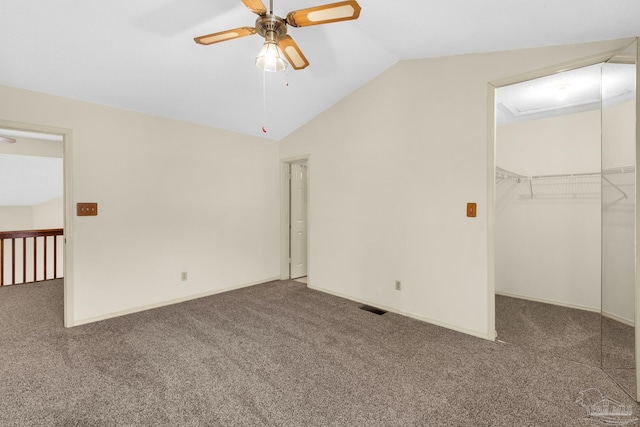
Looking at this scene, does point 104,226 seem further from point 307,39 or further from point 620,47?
point 620,47

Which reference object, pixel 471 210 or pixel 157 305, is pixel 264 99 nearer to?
pixel 471 210

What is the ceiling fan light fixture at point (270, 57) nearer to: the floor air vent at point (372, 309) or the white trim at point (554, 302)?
the floor air vent at point (372, 309)

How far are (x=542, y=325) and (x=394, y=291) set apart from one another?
1.49 m

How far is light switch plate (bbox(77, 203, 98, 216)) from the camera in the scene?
9.81 feet

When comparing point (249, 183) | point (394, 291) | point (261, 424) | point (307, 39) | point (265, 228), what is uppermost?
point (307, 39)

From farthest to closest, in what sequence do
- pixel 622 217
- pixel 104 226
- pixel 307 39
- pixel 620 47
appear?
pixel 104 226
pixel 307 39
pixel 620 47
pixel 622 217

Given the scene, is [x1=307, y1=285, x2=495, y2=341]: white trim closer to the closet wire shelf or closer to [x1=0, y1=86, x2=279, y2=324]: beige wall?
[x1=0, y1=86, x2=279, y2=324]: beige wall

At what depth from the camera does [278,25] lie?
1.71 m

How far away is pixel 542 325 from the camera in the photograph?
9.68 feet

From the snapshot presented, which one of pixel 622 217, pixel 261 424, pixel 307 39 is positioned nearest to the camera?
pixel 261 424

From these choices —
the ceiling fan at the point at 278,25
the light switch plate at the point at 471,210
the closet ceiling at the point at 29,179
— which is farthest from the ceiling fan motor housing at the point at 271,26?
the closet ceiling at the point at 29,179

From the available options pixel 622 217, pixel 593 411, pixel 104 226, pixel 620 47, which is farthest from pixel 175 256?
pixel 620 47

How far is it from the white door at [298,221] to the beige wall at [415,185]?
2.65ft

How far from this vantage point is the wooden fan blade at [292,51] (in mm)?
1790
